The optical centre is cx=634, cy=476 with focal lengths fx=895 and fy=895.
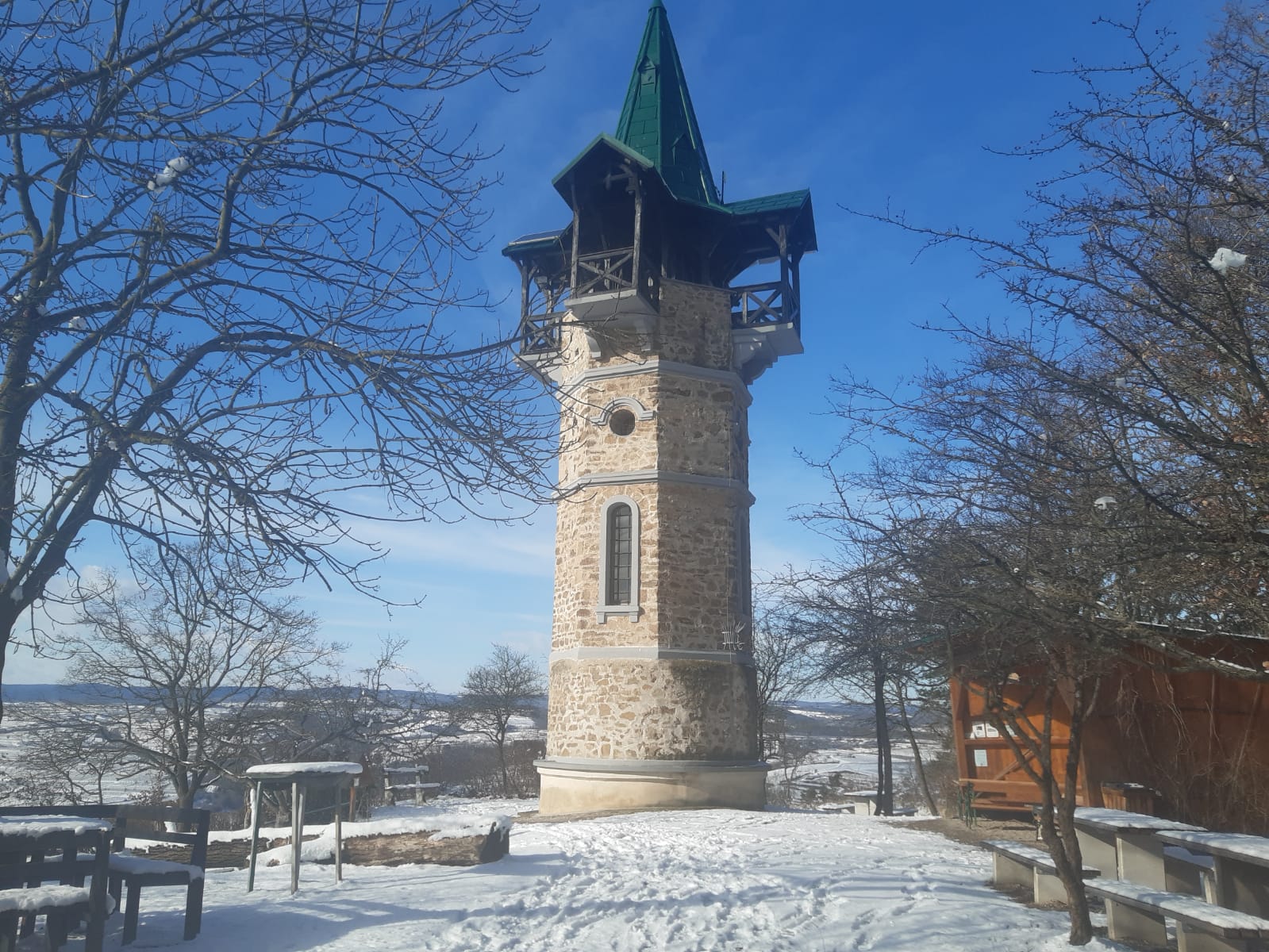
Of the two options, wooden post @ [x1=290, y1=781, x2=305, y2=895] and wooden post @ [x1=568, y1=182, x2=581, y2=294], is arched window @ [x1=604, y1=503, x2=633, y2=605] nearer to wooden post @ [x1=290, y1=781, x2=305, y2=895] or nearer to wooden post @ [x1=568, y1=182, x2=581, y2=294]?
wooden post @ [x1=568, y1=182, x2=581, y2=294]

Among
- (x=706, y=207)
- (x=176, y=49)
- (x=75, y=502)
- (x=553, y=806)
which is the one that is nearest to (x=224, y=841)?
(x=553, y=806)

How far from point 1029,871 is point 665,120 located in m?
14.2

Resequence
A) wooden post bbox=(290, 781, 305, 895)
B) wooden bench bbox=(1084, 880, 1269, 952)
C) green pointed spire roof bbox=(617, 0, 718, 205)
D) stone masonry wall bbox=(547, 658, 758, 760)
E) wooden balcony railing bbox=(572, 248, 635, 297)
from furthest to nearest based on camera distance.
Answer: green pointed spire roof bbox=(617, 0, 718, 205) < wooden balcony railing bbox=(572, 248, 635, 297) < stone masonry wall bbox=(547, 658, 758, 760) < wooden post bbox=(290, 781, 305, 895) < wooden bench bbox=(1084, 880, 1269, 952)

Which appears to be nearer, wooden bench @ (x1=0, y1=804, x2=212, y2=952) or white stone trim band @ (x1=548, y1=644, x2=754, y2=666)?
wooden bench @ (x1=0, y1=804, x2=212, y2=952)

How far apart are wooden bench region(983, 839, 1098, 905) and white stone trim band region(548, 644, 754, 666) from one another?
6.16m

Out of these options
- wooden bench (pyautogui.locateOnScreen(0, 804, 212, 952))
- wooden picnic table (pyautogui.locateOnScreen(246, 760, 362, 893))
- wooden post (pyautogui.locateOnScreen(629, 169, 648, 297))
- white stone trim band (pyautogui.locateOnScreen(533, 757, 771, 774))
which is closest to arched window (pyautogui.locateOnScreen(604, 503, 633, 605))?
white stone trim band (pyautogui.locateOnScreen(533, 757, 771, 774))

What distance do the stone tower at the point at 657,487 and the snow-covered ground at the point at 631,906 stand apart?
14.9ft

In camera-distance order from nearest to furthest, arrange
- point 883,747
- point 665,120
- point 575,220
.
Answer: point 575,220 → point 665,120 → point 883,747

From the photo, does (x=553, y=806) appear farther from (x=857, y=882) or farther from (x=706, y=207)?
(x=706, y=207)

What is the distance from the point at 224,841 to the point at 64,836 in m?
7.71

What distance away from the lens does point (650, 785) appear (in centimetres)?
1307

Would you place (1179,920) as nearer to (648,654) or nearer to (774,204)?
(648,654)

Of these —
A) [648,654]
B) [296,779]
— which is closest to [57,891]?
[296,779]

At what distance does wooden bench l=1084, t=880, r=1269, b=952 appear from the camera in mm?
4531
